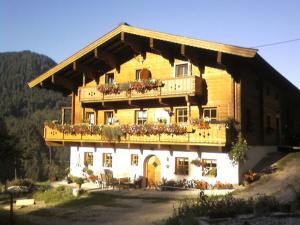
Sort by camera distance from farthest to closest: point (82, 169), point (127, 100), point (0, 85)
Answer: point (0, 85) → point (82, 169) → point (127, 100)

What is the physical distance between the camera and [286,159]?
25562 mm

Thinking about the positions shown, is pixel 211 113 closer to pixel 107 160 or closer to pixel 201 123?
pixel 201 123

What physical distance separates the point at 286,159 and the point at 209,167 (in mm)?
5776

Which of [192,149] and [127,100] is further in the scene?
[127,100]

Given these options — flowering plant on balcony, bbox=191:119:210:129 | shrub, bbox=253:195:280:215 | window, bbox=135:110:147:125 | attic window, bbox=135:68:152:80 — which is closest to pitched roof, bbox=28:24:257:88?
attic window, bbox=135:68:152:80

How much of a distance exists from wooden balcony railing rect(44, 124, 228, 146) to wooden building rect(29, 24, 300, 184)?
0.19ft

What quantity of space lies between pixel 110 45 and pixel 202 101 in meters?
8.06

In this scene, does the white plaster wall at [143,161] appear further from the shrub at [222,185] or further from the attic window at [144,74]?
the attic window at [144,74]

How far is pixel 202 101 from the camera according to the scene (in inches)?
964

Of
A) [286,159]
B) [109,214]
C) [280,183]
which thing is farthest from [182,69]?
[109,214]

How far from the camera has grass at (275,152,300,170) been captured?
24.0 meters

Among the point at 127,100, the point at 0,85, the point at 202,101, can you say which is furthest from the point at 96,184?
the point at 0,85

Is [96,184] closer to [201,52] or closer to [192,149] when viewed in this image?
[192,149]

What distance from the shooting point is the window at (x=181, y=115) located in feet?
82.8
